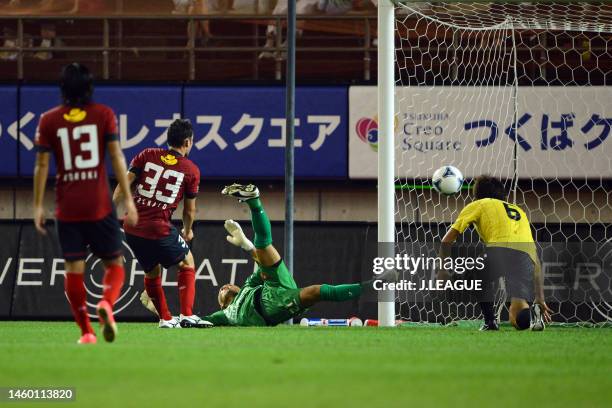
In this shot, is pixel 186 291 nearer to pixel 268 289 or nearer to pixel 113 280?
pixel 268 289

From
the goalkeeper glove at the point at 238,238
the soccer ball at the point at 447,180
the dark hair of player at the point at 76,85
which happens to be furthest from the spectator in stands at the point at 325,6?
the dark hair of player at the point at 76,85

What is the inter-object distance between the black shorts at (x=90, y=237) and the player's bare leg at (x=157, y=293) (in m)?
2.42

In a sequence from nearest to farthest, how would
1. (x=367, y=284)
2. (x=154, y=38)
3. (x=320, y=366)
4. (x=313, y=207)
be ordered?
1. (x=320, y=366)
2. (x=367, y=284)
3. (x=313, y=207)
4. (x=154, y=38)

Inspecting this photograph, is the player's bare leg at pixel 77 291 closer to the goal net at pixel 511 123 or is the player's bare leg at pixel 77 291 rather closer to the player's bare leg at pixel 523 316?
the player's bare leg at pixel 523 316

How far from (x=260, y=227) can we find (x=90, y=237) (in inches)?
110

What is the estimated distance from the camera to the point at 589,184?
597 inches

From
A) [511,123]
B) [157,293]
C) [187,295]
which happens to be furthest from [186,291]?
→ [511,123]

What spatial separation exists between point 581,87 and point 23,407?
36.4 feet

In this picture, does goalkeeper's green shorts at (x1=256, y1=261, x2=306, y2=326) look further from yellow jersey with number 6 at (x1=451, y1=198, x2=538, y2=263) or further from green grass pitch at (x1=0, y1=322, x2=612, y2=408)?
yellow jersey with number 6 at (x1=451, y1=198, x2=538, y2=263)

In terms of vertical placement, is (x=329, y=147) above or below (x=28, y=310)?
above

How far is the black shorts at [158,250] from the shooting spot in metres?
9.95

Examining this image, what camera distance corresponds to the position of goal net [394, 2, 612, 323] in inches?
561

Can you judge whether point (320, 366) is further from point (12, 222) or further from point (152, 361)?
point (12, 222)

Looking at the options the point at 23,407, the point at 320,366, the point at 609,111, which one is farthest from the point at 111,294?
the point at 609,111
